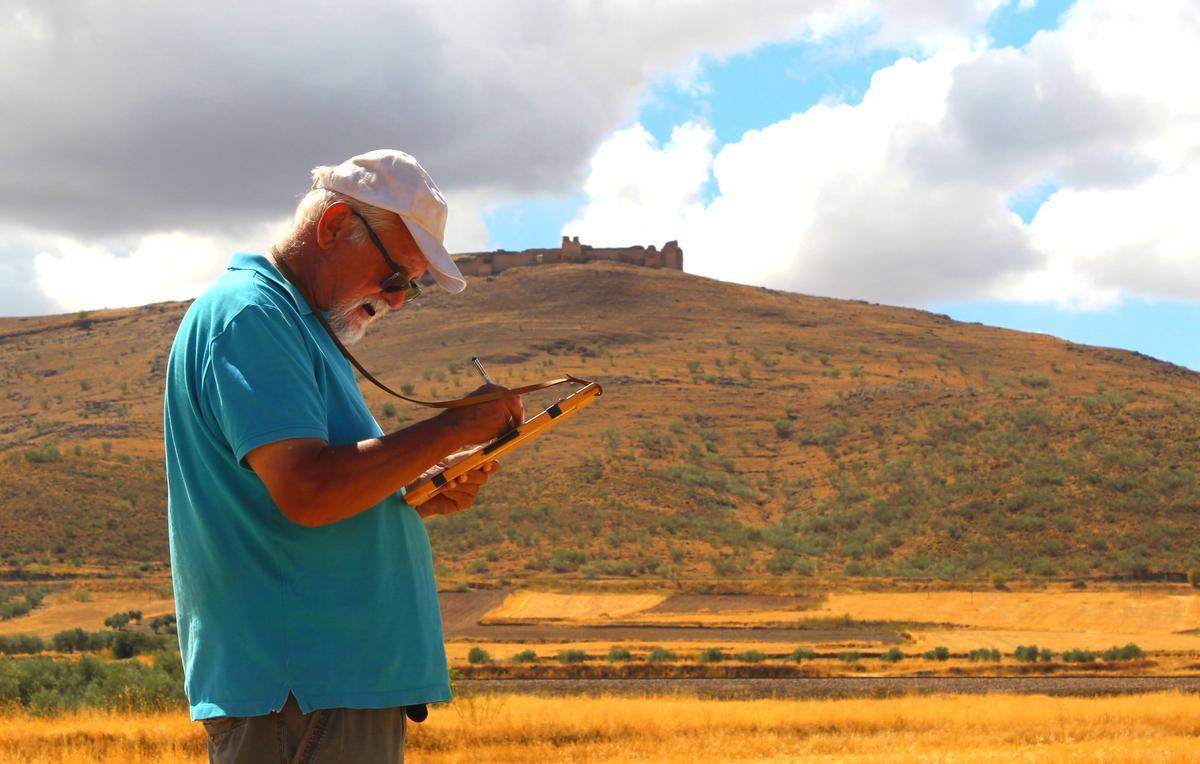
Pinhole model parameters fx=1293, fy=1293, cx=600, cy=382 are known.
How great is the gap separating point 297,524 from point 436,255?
2.23 ft

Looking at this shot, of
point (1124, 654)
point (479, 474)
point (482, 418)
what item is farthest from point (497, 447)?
point (1124, 654)

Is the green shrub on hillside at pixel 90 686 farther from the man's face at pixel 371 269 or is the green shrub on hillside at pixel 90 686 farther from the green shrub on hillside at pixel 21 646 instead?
the green shrub on hillside at pixel 21 646

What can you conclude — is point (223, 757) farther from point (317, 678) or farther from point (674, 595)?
point (674, 595)

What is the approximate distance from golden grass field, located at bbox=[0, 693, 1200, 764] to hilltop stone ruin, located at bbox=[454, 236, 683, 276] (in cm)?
10674

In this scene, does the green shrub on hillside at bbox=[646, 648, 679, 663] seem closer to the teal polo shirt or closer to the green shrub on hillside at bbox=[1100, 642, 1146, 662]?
the green shrub on hillside at bbox=[1100, 642, 1146, 662]

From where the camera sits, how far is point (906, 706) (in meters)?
16.0

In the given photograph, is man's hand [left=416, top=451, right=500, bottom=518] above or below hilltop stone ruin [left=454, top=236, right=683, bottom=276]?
below

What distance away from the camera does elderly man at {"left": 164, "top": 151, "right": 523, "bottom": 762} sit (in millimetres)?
2537

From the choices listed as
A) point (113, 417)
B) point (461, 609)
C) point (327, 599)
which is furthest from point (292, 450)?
point (113, 417)

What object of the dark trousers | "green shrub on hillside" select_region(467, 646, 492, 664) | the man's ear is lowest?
"green shrub on hillside" select_region(467, 646, 492, 664)

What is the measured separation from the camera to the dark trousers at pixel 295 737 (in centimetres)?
257

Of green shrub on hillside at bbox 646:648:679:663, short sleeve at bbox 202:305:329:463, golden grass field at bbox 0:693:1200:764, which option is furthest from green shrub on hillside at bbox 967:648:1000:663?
short sleeve at bbox 202:305:329:463

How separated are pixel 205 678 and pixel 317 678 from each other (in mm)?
229

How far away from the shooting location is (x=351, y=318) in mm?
2977
